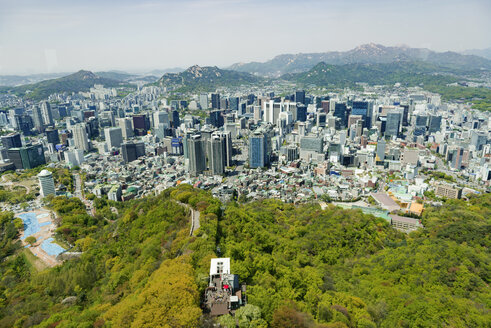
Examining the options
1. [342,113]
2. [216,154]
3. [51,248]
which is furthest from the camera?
[342,113]

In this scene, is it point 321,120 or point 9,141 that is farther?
point 321,120

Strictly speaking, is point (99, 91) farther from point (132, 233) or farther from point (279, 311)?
point (279, 311)

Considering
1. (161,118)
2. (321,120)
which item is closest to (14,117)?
(161,118)

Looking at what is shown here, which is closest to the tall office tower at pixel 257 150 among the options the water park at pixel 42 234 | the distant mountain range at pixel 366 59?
the water park at pixel 42 234

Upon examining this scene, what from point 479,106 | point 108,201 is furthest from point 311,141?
point 479,106

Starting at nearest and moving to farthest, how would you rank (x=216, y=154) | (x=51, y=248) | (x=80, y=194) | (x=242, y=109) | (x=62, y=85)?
(x=51, y=248) → (x=80, y=194) → (x=216, y=154) → (x=242, y=109) → (x=62, y=85)

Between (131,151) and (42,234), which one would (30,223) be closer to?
(42,234)

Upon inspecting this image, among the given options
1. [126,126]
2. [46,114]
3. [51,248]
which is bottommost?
[51,248]
